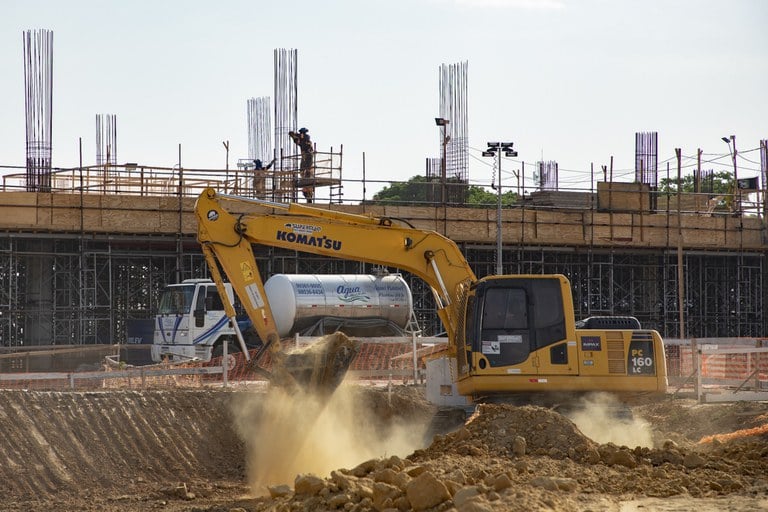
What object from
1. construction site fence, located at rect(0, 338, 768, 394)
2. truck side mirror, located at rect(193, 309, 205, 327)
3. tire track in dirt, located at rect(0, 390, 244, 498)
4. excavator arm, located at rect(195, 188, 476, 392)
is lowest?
tire track in dirt, located at rect(0, 390, 244, 498)

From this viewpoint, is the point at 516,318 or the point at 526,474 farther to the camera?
the point at 516,318

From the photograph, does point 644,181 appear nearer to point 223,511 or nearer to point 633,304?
point 633,304

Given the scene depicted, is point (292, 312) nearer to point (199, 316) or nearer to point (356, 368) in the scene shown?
point (199, 316)

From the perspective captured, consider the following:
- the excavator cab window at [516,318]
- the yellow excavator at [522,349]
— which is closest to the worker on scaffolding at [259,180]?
the yellow excavator at [522,349]

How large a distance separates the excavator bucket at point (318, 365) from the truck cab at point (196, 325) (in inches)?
628

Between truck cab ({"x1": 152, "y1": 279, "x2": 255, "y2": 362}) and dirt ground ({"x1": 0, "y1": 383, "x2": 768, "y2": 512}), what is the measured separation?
9.88 metres

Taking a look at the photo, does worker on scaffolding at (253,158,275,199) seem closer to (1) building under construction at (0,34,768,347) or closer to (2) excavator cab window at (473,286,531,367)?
(1) building under construction at (0,34,768,347)

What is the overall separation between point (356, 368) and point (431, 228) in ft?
39.4

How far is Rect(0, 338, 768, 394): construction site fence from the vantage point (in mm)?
24547

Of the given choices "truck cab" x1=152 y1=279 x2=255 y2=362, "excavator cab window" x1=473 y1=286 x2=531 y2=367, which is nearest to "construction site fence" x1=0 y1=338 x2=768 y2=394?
"truck cab" x1=152 y1=279 x2=255 y2=362

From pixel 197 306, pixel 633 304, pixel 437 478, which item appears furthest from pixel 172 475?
pixel 633 304

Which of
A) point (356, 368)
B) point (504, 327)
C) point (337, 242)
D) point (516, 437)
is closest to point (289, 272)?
point (356, 368)

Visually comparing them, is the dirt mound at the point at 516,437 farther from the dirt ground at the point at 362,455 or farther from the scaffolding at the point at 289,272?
the scaffolding at the point at 289,272

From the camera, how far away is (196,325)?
113ft
